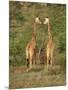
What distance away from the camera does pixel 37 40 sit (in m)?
1.72

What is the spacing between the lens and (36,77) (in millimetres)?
1706

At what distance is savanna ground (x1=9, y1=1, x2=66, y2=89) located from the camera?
1660 millimetres

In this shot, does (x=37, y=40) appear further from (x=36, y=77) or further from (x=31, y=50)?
(x=36, y=77)

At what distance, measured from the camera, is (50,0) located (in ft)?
5.75

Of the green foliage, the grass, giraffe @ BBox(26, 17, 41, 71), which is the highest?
the green foliage

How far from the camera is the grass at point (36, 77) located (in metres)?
1.65

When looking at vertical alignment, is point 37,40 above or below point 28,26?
below

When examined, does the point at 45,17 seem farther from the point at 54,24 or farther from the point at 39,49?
the point at 39,49

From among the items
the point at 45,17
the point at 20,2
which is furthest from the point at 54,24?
the point at 20,2

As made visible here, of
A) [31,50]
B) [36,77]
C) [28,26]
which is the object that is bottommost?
[36,77]

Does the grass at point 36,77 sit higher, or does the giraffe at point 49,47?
the giraffe at point 49,47

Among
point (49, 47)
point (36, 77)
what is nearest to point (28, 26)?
point (49, 47)

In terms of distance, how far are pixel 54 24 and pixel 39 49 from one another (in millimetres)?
250

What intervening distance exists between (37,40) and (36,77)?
303 millimetres
